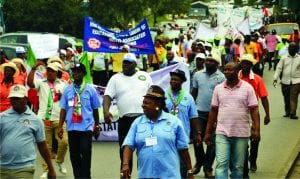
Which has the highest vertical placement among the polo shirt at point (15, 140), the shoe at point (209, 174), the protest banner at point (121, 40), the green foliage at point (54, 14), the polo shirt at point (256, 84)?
the green foliage at point (54, 14)

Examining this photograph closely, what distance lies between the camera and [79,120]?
32.8 feet

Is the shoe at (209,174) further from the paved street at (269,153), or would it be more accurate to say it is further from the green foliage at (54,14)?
the green foliage at (54,14)

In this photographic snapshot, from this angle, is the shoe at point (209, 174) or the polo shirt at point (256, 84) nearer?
the polo shirt at point (256, 84)

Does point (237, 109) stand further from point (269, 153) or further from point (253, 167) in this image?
point (269, 153)

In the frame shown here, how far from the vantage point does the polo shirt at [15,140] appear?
780cm

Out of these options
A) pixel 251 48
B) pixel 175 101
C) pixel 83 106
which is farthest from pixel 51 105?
pixel 251 48

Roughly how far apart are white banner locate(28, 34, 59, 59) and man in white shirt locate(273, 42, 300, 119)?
16.2ft

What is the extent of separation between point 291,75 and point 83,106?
829 cm

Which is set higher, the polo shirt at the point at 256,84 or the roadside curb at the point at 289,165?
the polo shirt at the point at 256,84

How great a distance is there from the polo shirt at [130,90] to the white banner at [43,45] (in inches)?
194

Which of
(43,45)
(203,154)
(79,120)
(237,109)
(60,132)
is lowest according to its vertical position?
(203,154)

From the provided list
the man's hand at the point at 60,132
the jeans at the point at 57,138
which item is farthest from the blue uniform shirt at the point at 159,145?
the jeans at the point at 57,138

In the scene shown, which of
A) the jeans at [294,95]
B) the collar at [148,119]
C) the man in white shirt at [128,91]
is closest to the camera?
the collar at [148,119]

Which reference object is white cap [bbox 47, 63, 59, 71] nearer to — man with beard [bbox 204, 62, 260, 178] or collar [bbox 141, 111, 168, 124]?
man with beard [bbox 204, 62, 260, 178]
